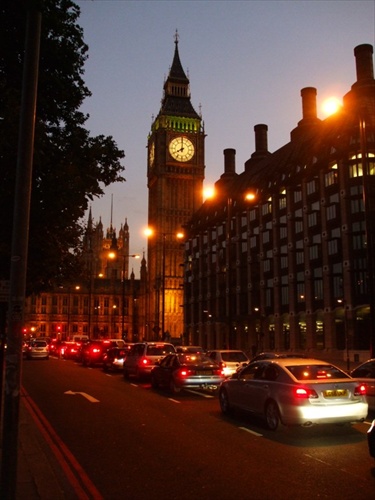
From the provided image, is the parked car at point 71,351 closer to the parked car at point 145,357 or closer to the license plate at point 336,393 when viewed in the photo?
the parked car at point 145,357

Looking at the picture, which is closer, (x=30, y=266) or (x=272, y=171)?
(x=30, y=266)

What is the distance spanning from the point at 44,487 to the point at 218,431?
533 centimetres

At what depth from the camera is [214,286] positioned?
8250cm

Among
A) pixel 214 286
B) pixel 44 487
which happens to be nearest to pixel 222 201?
pixel 214 286

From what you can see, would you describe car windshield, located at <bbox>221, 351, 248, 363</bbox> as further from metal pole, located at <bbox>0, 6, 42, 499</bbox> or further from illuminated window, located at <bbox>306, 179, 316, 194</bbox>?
illuminated window, located at <bbox>306, 179, 316, 194</bbox>

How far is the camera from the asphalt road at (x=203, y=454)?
7180 millimetres

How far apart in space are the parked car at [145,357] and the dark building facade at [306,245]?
701 inches

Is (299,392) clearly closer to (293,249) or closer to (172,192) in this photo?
(293,249)

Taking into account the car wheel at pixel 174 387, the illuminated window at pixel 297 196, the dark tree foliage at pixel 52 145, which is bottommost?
the car wheel at pixel 174 387

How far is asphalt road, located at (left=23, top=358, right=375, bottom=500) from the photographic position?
7.18m

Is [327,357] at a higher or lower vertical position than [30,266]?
lower

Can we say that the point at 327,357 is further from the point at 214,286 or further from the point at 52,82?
the point at 52,82

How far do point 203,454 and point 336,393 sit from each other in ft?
10.5

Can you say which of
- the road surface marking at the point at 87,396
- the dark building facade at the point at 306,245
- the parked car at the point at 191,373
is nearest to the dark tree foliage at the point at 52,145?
the road surface marking at the point at 87,396
